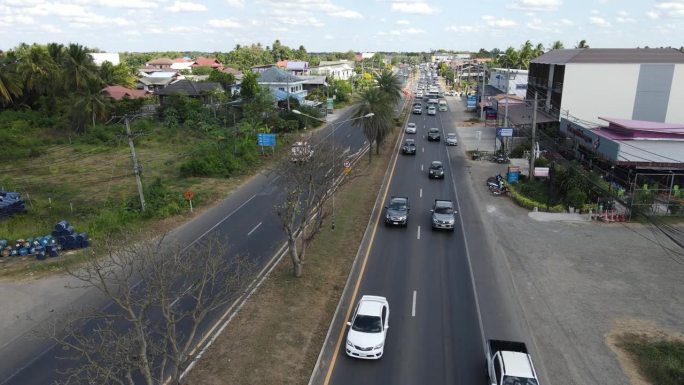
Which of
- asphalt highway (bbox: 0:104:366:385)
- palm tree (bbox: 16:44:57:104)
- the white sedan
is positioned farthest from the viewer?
palm tree (bbox: 16:44:57:104)

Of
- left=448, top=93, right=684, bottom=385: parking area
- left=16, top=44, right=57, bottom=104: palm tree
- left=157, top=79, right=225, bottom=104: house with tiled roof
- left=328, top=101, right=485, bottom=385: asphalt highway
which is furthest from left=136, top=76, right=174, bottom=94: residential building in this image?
left=448, top=93, right=684, bottom=385: parking area

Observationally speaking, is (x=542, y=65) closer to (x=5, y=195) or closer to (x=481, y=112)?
(x=481, y=112)

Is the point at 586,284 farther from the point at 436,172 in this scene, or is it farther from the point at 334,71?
the point at 334,71

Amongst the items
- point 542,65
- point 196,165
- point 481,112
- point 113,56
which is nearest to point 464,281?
point 196,165

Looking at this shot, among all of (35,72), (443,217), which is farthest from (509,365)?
(35,72)

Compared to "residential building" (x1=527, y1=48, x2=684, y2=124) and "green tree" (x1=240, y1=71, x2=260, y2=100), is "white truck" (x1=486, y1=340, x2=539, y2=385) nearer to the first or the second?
"residential building" (x1=527, y1=48, x2=684, y2=124)

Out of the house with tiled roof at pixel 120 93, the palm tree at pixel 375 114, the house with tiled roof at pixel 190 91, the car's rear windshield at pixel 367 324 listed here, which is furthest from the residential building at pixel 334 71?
the car's rear windshield at pixel 367 324
